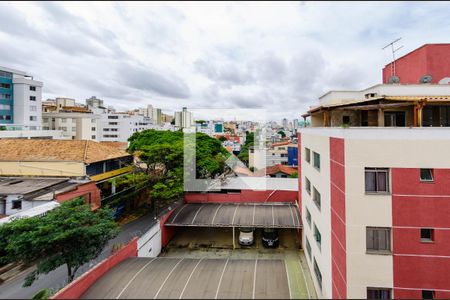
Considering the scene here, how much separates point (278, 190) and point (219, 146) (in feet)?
35.9

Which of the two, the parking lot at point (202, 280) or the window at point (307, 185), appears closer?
the parking lot at point (202, 280)

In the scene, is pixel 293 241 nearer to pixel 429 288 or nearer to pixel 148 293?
pixel 429 288

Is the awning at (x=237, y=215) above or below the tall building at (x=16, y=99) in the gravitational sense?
below

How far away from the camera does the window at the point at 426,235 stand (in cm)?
791

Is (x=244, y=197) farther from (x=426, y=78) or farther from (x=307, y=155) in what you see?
(x=426, y=78)

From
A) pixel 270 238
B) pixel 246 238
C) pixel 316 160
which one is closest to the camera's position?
pixel 316 160

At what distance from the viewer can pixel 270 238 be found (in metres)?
16.0

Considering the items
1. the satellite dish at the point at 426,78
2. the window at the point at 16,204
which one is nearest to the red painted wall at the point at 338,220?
the satellite dish at the point at 426,78

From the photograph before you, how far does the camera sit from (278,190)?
19.6m

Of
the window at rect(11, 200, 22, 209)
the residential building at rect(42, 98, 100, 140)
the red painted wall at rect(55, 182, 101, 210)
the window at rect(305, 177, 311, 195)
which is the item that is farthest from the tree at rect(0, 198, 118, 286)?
the residential building at rect(42, 98, 100, 140)

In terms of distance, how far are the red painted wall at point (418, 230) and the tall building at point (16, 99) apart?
146 feet

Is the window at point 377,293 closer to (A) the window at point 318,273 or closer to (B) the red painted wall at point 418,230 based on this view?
(B) the red painted wall at point 418,230

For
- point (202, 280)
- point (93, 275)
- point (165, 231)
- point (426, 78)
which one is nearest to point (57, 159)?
point (165, 231)

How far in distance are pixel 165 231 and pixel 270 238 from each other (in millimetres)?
6529
